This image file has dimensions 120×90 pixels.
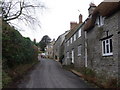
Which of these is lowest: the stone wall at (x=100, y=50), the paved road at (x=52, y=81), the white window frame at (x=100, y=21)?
the paved road at (x=52, y=81)

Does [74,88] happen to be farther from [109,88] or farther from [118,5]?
[118,5]

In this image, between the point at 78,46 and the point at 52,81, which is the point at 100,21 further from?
the point at 78,46

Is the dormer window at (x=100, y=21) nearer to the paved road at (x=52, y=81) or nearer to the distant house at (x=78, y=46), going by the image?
the distant house at (x=78, y=46)

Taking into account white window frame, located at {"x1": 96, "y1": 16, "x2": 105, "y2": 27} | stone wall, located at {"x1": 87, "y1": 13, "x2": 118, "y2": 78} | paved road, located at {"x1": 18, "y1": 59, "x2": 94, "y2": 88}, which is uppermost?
white window frame, located at {"x1": 96, "y1": 16, "x2": 105, "y2": 27}

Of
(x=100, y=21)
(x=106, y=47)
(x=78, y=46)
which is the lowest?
(x=106, y=47)

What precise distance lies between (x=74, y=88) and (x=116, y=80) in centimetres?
301

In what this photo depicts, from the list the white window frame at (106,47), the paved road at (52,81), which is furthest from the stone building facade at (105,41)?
the paved road at (52,81)

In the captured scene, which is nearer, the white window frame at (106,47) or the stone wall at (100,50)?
the stone wall at (100,50)

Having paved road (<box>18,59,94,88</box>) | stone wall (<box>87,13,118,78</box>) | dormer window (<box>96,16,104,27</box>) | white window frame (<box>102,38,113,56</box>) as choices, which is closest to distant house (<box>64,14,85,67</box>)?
stone wall (<box>87,13,118,78</box>)

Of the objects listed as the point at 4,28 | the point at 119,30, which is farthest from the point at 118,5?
the point at 4,28

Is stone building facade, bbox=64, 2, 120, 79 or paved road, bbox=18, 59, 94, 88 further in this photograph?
paved road, bbox=18, 59, 94, 88

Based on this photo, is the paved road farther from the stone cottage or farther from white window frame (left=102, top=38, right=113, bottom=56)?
white window frame (left=102, top=38, right=113, bottom=56)

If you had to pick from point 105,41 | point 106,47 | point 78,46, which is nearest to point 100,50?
point 106,47

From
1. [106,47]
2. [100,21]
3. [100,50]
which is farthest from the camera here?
[100,21]
